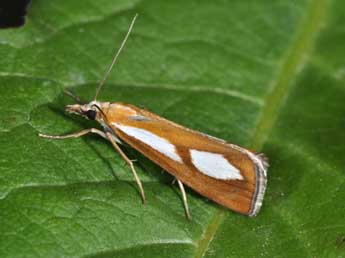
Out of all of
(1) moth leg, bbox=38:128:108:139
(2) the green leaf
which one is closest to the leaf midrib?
(2) the green leaf

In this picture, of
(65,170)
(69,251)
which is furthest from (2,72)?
(69,251)

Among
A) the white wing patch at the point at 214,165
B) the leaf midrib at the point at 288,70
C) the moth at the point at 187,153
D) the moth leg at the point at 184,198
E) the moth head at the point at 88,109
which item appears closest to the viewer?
the moth leg at the point at 184,198

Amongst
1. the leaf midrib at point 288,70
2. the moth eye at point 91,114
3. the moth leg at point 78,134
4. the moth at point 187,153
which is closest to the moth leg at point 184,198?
the moth at point 187,153

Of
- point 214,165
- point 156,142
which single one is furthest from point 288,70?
point 156,142

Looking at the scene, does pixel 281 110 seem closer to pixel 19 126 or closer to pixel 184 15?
pixel 184 15

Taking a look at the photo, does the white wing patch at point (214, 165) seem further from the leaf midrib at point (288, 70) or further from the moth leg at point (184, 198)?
the leaf midrib at point (288, 70)

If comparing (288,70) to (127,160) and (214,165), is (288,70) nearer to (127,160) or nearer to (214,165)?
(214,165)

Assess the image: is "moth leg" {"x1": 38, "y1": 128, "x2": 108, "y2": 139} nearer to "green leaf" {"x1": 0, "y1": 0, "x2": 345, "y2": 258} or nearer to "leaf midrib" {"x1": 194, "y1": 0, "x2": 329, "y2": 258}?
"green leaf" {"x1": 0, "y1": 0, "x2": 345, "y2": 258}
